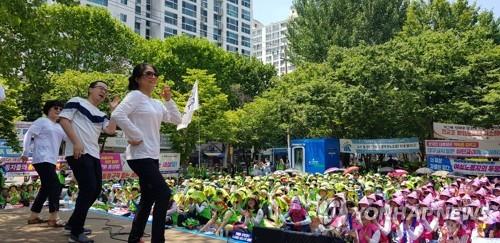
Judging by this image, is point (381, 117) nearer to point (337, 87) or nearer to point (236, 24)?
point (337, 87)

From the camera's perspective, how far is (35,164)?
481cm

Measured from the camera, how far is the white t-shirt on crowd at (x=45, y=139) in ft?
15.8

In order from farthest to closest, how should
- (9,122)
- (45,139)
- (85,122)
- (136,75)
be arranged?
1. (9,122)
2. (45,139)
3. (85,122)
4. (136,75)

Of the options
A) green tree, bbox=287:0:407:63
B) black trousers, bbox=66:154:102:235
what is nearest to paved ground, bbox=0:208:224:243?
black trousers, bbox=66:154:102:235

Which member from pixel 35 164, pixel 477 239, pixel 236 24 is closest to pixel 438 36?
pixel 477 239

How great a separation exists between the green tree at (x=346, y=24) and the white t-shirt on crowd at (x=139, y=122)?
27.0 m

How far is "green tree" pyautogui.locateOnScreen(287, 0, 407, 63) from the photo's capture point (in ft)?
98.1

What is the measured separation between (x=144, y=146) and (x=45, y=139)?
1970 mm

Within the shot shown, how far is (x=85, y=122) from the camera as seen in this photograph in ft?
13.4

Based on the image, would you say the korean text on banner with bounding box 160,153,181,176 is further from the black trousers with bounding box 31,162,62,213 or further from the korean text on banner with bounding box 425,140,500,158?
the black trousers with bounding box 31,162,62,213

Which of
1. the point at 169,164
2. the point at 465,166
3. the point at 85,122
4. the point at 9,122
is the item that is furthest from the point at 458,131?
the point at 85,122

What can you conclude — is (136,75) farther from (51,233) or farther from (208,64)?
(208,64)

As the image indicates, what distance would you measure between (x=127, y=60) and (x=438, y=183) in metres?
22.1

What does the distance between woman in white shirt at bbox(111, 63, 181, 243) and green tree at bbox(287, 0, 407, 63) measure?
88.5 feet
